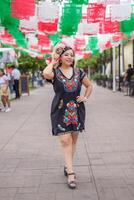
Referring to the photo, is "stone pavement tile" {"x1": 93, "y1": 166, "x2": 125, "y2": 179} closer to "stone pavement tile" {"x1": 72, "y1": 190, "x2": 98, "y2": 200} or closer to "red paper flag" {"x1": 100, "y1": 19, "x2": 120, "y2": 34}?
"stone pavement tile" {"x1": 72, "y1": 190, "x2": 98, "y2": 200}

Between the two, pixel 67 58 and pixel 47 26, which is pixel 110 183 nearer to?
pixel 67 58

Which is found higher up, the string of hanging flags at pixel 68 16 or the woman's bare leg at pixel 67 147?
the string of hanging flags at pixel 68 16

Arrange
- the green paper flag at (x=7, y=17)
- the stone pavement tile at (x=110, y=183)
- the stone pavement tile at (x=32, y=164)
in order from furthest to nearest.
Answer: the green paper flag at (x=7, y=17), the stone pavement tile at (x=32, y=164), the stone pavement tile at (x=110, y=183)

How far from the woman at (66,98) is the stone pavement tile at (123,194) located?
0.65 meters

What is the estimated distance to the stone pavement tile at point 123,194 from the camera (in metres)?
5.69

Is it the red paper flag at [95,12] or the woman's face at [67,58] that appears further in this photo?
the red paper flag at [95,12]

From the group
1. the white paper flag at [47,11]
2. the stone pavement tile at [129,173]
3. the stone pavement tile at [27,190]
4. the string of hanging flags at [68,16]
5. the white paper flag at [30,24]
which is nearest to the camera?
the stone pavement tile at [27,190]

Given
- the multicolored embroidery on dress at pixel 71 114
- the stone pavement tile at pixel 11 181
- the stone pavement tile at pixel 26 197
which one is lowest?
the stone pavement tile at pixel 11 181

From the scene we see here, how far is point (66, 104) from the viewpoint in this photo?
6.48 metres

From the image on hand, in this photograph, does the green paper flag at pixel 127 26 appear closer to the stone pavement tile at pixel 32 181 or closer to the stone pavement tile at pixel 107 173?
the stone pavement tile at pixel 107 173

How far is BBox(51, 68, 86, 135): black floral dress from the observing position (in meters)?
6.45

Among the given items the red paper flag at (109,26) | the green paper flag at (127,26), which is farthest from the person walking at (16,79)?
the green paper flag at (127,26)

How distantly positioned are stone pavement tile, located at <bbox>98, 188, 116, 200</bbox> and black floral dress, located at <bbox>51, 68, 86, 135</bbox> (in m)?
0.90

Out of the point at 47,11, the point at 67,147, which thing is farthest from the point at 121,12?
the point at 67,147
